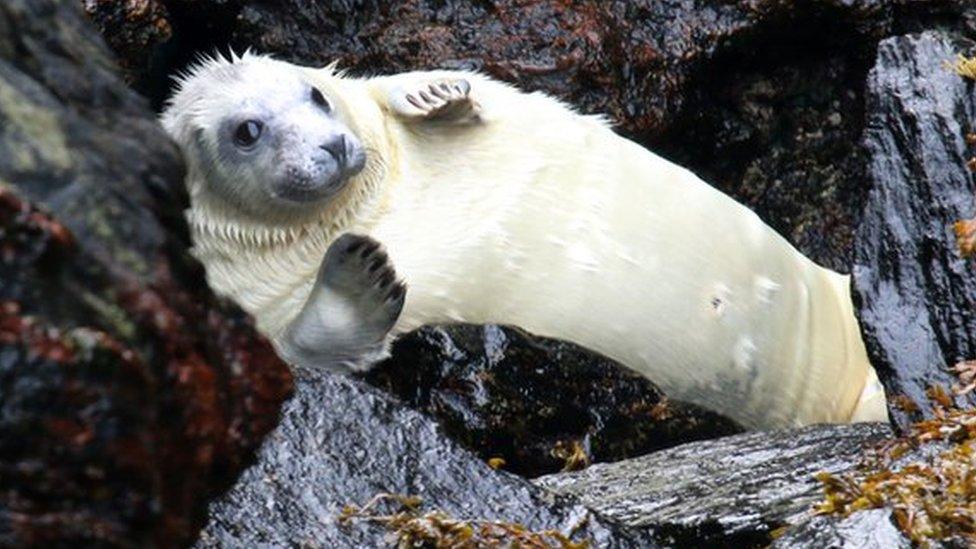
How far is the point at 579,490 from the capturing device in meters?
5.29

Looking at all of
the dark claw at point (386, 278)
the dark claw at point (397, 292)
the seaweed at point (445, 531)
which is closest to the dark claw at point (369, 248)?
the dark claw at point (386, 278)

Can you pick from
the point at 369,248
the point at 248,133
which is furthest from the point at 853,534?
the point at 248,133

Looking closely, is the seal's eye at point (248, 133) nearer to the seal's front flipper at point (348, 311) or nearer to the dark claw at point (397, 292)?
the seal's front flipper at point (348, 311)

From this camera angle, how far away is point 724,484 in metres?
4.97

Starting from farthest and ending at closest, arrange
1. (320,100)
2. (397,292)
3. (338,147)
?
(320,100)
(338,147)
(397,292)

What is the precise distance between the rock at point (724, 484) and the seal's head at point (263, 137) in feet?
5.07

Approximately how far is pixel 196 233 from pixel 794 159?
8.62 feet

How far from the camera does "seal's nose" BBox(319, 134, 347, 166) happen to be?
670 centimetres

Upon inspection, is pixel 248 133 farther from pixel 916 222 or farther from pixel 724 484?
pixel 724 484

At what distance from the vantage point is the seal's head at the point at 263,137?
6.76 meters

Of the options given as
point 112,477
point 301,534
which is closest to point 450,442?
point 301,534

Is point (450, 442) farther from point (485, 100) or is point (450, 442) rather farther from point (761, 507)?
point (485, 100)

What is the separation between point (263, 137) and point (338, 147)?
11.8 inches

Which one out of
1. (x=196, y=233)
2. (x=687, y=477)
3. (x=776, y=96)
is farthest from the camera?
(x=776, y=96)
